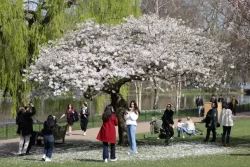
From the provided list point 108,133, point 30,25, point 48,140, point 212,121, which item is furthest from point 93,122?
point 108,133

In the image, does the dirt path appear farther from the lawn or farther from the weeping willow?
the weeping willow

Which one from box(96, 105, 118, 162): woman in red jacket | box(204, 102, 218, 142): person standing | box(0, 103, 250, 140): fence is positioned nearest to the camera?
box(96, 105, 118, 162): woman in red jacket

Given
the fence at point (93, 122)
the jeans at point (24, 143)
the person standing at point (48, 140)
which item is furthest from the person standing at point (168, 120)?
the fence at point (93, 122)

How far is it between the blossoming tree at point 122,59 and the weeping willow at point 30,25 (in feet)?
19.5

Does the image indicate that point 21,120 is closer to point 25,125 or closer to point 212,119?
point 25,125

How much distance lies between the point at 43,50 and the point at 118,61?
118 inches

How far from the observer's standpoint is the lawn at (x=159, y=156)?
13094 mm

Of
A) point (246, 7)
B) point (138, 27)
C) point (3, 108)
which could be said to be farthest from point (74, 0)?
point (246, 7)

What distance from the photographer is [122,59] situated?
54.6 feet

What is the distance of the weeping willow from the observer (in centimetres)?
2355

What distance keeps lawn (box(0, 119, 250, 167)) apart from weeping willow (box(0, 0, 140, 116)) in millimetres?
5931

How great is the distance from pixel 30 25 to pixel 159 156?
12.7 m

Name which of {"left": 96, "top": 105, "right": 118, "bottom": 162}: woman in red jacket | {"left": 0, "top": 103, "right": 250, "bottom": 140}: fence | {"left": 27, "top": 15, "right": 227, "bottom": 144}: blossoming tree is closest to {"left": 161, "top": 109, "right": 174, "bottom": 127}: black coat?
{"left": 27, "top": 15, "right": 227, "bottom": 144}: blossoming tree

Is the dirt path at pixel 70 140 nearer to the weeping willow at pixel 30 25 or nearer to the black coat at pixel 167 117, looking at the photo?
the weeping willow at pixel 30 25
